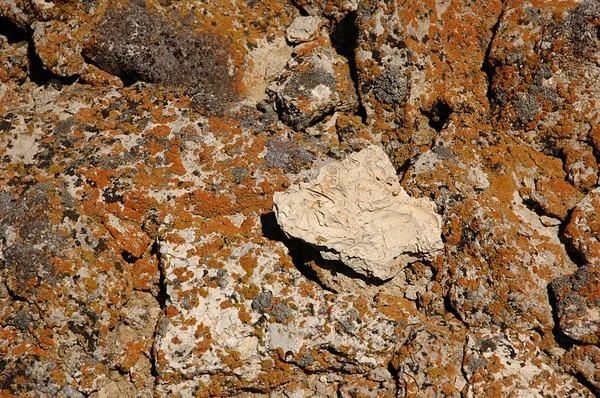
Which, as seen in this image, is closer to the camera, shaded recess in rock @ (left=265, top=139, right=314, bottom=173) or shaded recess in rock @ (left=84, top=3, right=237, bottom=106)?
shaded recess in rock @ (left=265, top=139, right=314, bottom=173)

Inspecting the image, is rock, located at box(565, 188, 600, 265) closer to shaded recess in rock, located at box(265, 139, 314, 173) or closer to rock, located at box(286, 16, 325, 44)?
shaded recess in rock, located at box(265, 139, 314, 173)

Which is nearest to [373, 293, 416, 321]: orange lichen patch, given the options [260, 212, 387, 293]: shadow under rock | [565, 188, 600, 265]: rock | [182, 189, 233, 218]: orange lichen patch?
A: [260, 212, 387, 293]: shadow under rock

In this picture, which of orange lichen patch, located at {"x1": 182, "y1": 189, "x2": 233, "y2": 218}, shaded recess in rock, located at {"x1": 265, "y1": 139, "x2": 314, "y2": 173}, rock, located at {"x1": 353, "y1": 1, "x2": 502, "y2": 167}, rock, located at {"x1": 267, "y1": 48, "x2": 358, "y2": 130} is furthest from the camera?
rock, located at {"x1": 267, "y1": 48, "x2": 358, "y2": 130}

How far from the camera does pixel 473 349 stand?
21.3 feet

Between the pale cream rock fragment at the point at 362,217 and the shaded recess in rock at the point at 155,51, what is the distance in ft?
7.86

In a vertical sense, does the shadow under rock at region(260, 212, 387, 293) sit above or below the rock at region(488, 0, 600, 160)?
below

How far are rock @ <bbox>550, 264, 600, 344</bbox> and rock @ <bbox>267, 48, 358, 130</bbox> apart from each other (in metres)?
3.86

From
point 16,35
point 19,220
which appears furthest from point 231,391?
point 16,35

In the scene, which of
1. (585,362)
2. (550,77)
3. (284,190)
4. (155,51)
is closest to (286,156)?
(284,190)

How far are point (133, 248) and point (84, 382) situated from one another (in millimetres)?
1768

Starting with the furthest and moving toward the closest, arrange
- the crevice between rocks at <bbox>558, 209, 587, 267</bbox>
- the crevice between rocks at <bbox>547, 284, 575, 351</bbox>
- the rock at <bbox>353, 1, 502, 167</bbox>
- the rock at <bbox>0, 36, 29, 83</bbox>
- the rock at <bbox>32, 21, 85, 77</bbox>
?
the rock at <bbox>0, 36, 29, 83</bbox> < the rock at <bbox>32, 21, 85, 77</bbox> < the rock at <bbox>353, 1, 502, 167</bbox> < the crevice between rocks at <bbox>558, 209, 587, 267</bbox> < the crevice between rocks at <bbox>547, 284, 575, 351</bbox>

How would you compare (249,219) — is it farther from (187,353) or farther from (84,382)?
(84,382)

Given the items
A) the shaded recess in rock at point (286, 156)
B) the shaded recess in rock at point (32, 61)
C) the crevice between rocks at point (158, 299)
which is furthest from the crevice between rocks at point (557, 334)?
the shaded recess in rock at point (32, 61)

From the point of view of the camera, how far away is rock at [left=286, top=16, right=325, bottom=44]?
8.93 metres
